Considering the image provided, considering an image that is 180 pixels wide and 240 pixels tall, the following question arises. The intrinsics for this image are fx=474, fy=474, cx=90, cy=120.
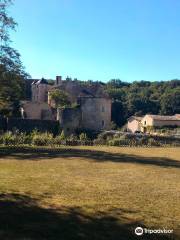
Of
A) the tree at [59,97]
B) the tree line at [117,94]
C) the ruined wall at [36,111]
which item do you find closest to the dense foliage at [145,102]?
the tree line at [117,94]

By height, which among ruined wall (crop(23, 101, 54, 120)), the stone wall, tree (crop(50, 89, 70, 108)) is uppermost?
tree (crop(50, 89, 70, 108))

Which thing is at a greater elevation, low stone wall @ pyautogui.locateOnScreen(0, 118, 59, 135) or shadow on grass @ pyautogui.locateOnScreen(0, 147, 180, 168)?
low stone wall @ pyautogui.locateOnScreen(0, 118, 59, 135)

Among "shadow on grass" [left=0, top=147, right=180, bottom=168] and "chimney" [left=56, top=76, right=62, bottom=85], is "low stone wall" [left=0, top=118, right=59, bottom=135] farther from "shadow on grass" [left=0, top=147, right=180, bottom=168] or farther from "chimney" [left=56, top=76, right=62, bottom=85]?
"chimney" [left=56, top=76, right=62, bottom=85]

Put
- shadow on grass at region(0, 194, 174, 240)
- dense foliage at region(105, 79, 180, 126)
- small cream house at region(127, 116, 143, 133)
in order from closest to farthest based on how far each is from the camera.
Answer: shadow on grass at region(0, 194, 174, 240) → small cream house at region(127, 116, 143, 133) → dense foliage at region(105, 79, 180, 126)

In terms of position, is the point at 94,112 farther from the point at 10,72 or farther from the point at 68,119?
the point at 10,72

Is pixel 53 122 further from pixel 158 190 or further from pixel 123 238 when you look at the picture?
pixel 123 238

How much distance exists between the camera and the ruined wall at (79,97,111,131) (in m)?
58.0

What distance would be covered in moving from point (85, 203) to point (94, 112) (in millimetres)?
47908

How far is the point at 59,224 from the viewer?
8.70 meters

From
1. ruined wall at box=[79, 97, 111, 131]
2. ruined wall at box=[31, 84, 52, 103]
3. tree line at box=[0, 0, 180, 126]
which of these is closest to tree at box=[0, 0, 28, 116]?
tree line at box=[0, 0, 180, 126]

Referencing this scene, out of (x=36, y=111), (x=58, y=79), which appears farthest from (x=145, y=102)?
(x=36, y=111)

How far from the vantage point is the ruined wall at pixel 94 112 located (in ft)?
190

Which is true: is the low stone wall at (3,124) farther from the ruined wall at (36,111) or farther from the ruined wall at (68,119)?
the ruined wall at (36,111)

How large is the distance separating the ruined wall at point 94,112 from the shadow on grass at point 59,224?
46971mm
